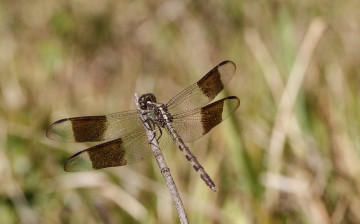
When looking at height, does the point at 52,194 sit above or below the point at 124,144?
above

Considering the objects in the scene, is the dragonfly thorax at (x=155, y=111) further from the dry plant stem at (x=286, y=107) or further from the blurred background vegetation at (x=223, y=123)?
the dry plant stem at (x=286, y=107)

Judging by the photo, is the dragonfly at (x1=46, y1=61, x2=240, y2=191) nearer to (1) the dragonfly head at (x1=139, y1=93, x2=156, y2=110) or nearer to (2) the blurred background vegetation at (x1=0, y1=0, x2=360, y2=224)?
(1) the dragonfly head at (x1=139, y1=93, x2=156, y2=110)

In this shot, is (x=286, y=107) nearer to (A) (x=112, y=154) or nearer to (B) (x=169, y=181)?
(A) (x=112, y=154)

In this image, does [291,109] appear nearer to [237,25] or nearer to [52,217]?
[52,217]

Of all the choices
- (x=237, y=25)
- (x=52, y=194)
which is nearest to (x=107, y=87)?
(x=237, y=25)

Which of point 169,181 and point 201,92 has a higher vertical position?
point 201,92

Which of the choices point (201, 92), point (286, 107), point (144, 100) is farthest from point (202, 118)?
point (286, 107)
